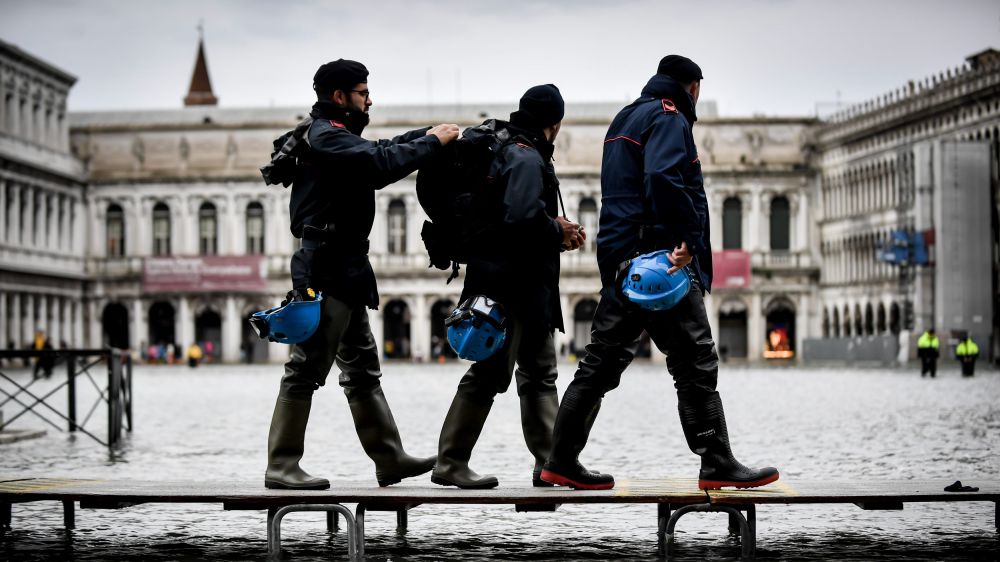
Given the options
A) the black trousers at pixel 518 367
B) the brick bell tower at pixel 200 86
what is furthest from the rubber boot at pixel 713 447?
the brick bell tower at pixel 200 86

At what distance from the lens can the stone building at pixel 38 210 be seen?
63844 millimetres

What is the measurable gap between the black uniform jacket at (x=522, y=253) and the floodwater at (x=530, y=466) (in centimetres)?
118

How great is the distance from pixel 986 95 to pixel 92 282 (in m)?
40.2

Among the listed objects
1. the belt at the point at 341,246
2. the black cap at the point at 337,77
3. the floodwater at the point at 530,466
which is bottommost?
the floodwater at the point at 530,466

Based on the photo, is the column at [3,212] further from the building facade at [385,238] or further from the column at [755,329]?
the column at [755,329]

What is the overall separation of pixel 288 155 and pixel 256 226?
65748 millimetres

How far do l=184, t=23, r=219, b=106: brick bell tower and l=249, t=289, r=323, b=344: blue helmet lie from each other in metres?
89.0

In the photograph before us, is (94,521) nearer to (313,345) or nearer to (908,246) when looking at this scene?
→ (313,345)

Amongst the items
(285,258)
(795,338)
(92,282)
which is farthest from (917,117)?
(92,282)

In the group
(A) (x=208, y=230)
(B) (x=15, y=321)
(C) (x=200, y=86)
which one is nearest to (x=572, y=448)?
(B) (x=15, y=321)

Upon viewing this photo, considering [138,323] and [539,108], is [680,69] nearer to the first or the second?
[539,108]

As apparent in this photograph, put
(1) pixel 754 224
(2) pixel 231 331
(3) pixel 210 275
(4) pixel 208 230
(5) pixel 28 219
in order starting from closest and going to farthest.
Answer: (5) pixel 28 219, (1) pixel 754 224, (3) pixel 210 275, (2) pixel 231 331, (4) pixel 208 230

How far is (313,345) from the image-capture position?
24.3 feet

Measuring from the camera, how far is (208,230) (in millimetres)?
72625
